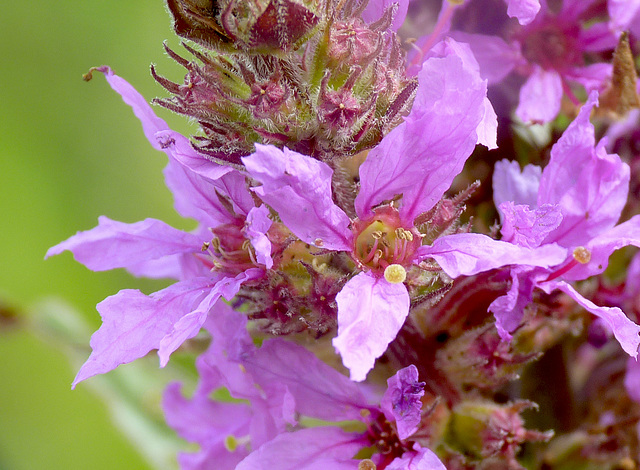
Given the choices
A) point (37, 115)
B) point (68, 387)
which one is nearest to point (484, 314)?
point (68, 387)

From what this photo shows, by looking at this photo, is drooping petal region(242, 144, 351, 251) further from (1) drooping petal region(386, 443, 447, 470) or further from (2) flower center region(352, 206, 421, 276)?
(1) drooping petal region(386, 443, 447, 470)

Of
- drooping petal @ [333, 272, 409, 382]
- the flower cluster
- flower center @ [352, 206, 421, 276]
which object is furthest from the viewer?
flower center @ [352, 206, 421, 276]

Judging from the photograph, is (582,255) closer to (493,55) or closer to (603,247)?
(603,247)

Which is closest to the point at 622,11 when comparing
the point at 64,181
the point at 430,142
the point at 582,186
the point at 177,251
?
the point at 582,186

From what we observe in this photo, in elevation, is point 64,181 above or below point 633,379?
below

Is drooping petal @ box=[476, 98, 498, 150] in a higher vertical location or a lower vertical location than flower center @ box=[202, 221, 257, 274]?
higher

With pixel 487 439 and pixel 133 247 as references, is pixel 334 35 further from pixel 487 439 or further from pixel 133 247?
pixel 487 439

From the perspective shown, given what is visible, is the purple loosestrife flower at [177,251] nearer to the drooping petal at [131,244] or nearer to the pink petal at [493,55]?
the drooping petal at [131,244]

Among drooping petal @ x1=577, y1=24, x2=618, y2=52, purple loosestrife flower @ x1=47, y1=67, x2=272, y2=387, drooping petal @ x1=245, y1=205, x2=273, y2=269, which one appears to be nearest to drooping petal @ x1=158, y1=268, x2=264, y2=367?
Result: purple loosestrife flower @ x1=47, y1=67, x2=272, y2=387
